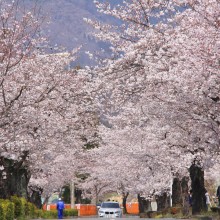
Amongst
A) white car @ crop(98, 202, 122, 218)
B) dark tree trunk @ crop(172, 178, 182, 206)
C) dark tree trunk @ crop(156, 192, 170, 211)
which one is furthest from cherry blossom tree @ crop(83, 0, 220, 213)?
dark tree trunk @ crop(156, 192, 170, 211)

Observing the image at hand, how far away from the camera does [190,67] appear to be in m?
17.2

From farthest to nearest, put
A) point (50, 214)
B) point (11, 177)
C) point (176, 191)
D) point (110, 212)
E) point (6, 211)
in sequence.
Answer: point (50, 214), point (110, 212), point (176, 191), point (11, 177), point (6, 211)

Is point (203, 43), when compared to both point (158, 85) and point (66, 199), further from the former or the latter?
point (66, 199)

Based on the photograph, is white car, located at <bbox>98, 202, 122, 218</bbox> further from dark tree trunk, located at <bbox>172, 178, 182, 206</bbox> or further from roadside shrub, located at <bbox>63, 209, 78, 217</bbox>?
roadside shrub, located at <bbox>63, 209, 78, 217</bbox>

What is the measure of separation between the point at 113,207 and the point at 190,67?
A: 27.9 metres

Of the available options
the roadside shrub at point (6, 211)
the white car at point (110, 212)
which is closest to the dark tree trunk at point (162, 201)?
the white car at point (110, 212)

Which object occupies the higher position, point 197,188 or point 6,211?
point 197,188

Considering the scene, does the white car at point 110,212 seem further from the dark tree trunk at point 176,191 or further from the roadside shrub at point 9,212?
the roadside shrub at point 9,212

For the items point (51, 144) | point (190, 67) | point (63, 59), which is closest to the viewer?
point (190, 67)

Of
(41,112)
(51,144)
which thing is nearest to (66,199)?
(51,144)

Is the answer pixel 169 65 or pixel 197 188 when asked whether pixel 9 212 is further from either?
pixel 197 188

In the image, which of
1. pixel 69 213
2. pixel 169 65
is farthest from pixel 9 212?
pixel 69 213

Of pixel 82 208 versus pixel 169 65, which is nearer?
pixel 169 65

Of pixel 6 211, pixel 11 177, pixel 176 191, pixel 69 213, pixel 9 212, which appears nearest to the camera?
pixel 6 211
